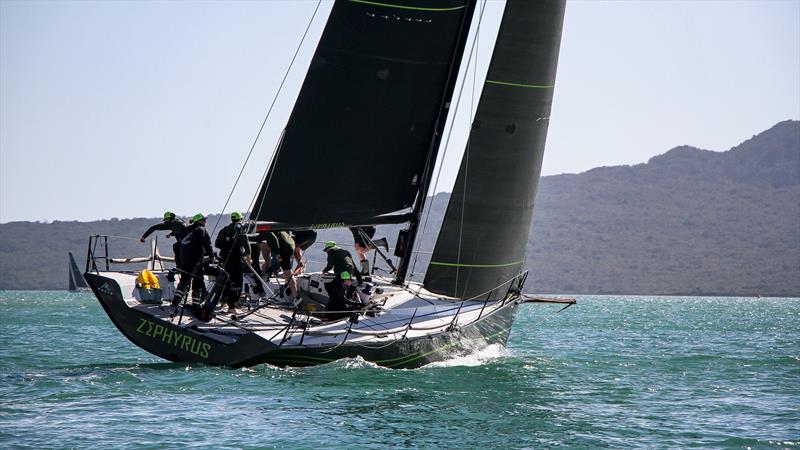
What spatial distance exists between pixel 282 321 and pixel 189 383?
217 cm

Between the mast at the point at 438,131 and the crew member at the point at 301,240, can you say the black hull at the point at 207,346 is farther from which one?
the crew member at the point at 301,240

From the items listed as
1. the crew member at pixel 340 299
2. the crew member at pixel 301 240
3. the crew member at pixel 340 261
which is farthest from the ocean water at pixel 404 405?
the crew member at pixel 301 240

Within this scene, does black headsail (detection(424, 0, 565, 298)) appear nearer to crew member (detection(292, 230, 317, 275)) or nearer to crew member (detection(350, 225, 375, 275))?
crew member (detection(350, 225, 375, 275))

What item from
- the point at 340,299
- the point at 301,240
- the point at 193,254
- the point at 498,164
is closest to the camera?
the point at 193,254

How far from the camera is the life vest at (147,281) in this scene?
52.3 ft

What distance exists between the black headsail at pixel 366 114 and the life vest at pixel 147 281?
1931 millimetres

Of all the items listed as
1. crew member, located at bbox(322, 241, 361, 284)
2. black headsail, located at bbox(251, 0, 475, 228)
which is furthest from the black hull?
black headsail, located at bbox(251, 0, 475, 228)

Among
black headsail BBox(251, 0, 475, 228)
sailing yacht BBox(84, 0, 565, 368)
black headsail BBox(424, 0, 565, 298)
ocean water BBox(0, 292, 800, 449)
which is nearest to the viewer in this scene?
ocean water BBox(0, 292, 800, 449)

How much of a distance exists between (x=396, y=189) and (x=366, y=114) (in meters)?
1.37

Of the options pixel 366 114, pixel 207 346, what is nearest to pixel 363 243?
pixel 366 114

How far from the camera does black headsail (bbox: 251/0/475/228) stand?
1708cm

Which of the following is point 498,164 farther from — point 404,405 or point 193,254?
point 404,405

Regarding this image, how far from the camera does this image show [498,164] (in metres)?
18.4

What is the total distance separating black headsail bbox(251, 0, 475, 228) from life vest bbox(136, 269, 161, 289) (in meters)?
1.93
